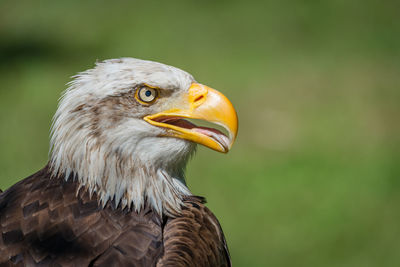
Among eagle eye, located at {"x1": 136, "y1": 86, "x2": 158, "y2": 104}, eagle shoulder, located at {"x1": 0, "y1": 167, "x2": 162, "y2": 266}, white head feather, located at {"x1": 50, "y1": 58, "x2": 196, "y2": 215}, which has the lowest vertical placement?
eagle shoulder, located at {"x1": 0, "y1": 167, "x2": 162, "y2": 266}

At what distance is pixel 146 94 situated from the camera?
9.77ft

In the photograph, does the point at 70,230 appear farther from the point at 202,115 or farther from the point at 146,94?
the point at 202,115

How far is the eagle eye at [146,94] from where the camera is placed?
2.96m

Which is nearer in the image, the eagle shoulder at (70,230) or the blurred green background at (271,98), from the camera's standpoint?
the eagle shoulder at (70,230)

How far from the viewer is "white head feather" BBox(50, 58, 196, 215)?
294cm

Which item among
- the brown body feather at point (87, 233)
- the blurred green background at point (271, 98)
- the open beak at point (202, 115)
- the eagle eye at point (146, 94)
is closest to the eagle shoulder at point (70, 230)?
the brown body feather at point (87, 233)

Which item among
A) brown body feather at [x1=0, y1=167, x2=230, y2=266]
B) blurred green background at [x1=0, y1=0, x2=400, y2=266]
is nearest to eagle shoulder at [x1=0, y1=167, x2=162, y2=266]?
brown body feather at [x1=0, y1=167, x2=230, y2=266]

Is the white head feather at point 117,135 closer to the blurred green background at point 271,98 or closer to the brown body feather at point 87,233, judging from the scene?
the brown body feather at point 87,233

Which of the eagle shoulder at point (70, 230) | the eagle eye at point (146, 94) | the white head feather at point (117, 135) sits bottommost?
the eagle shoulder at point (70, 230)

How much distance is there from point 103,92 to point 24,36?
7235 mm

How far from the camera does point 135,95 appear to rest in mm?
2959

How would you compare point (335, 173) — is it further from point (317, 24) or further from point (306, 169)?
point (317, 24)

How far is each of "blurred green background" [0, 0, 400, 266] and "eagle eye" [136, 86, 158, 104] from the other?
2.96 meters

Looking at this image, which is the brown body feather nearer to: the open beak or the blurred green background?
the open beak
